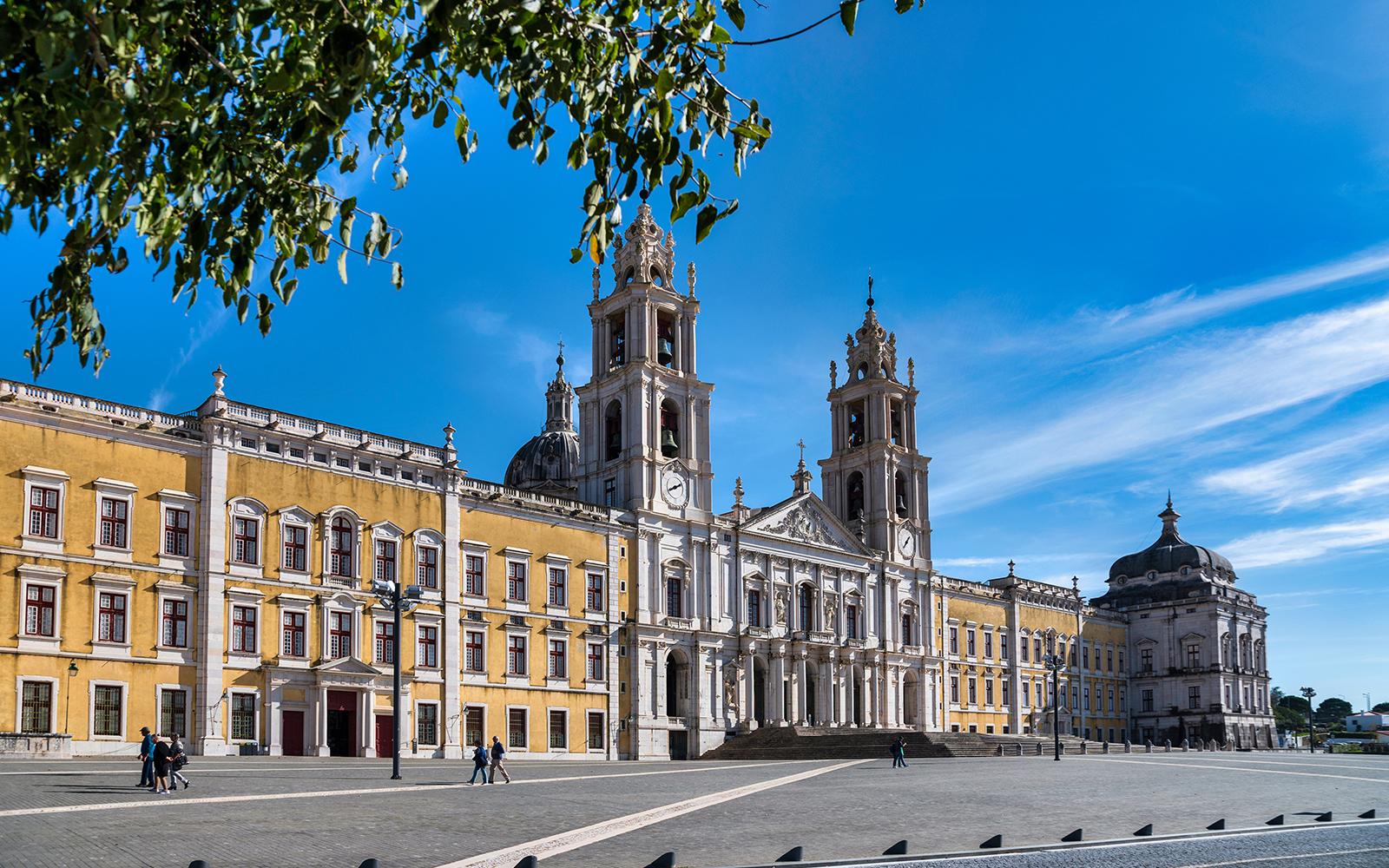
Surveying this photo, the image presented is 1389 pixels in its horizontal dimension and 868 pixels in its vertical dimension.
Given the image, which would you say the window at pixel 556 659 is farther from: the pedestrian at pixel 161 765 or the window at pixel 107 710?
the pedestrian at pixel 161 765

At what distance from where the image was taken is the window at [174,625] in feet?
123

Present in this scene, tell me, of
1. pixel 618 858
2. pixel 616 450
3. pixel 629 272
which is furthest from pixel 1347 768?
→ pixel 618 858

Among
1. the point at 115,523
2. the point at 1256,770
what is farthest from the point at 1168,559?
the point at 115,523

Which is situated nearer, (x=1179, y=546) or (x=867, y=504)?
(x=867, y=504)

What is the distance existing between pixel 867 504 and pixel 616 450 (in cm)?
1833

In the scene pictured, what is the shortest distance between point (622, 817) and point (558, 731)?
28.5m

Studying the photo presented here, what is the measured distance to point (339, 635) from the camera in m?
41.9

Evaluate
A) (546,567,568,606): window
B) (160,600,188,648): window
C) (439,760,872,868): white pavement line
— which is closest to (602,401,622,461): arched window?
(546,567,568,606): window

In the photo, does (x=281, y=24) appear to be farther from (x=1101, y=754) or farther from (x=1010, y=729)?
(x=1010, y=729)

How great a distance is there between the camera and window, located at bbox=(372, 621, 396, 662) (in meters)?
43.0

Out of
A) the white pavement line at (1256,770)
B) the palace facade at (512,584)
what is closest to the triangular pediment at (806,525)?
the palace facade at (512,584)

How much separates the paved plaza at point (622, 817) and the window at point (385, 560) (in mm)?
8996

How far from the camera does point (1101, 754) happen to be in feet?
195

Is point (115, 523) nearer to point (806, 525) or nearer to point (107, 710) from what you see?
point (107, 710)
